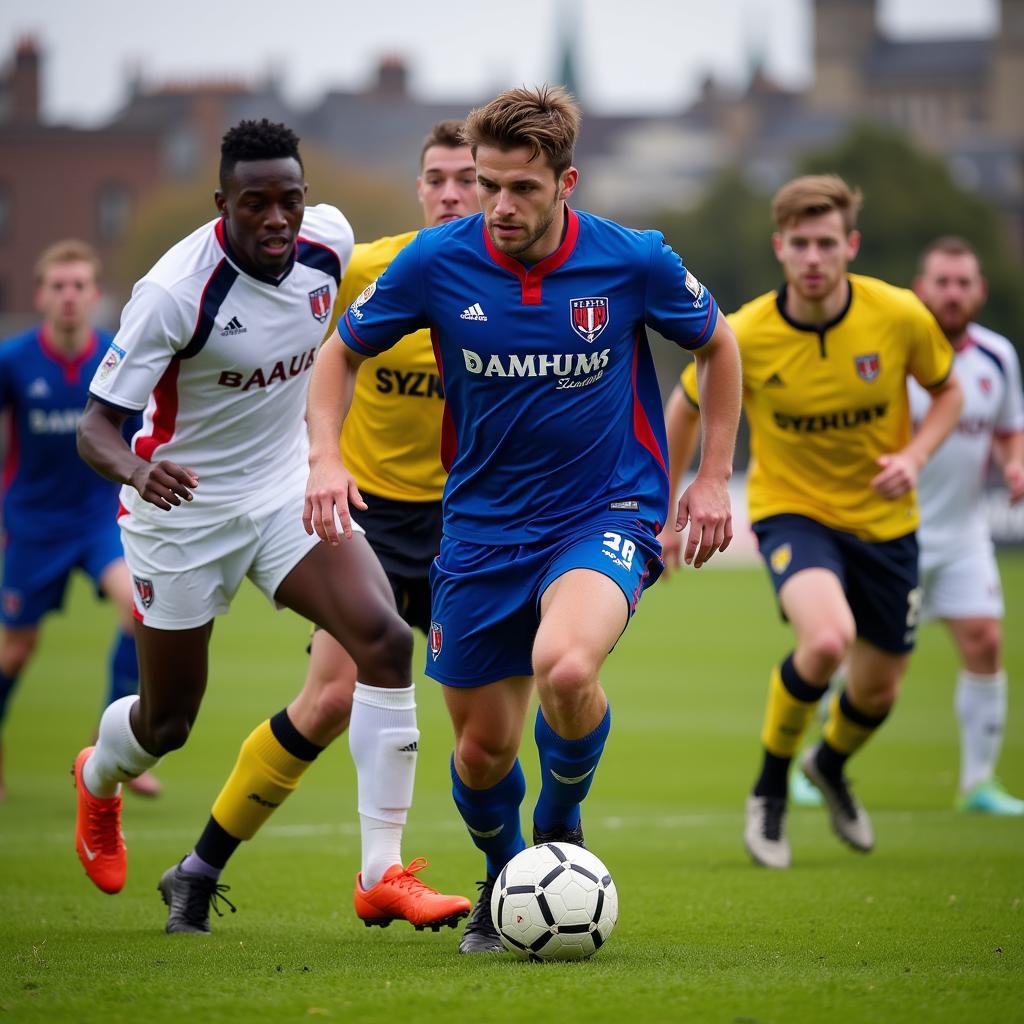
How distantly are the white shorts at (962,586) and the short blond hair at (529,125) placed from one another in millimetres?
5737

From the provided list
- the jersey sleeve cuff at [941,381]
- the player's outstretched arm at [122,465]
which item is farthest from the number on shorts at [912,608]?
the player's outstretched arm at [122,465]

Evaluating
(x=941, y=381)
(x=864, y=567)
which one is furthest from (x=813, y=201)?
(x=864, y=567)

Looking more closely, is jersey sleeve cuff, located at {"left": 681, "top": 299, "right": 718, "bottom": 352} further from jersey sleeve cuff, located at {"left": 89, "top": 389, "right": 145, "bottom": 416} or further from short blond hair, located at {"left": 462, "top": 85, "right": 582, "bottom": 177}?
jersey sleeve cuff, located at {"left": 89, "top": 389, "right": 145, "bottom": 416}

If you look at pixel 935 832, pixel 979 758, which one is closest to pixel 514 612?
pixel 935 832

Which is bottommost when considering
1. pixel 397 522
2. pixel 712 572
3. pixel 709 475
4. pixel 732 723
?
pixel 712 572

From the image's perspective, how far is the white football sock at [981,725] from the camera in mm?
10414

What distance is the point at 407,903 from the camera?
5809mm

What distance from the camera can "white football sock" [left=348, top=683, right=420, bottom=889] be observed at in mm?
6082

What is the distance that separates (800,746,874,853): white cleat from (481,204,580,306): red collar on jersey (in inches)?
150

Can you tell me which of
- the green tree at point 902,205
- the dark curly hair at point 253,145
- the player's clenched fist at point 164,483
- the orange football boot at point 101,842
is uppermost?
the dark curly hair at point 253,145

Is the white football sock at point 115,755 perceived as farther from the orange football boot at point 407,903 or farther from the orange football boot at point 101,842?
the orange football boot at point 407,903

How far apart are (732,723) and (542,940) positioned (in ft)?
30.7

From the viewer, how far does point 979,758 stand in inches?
412

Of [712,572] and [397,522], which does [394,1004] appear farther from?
[712,572]
